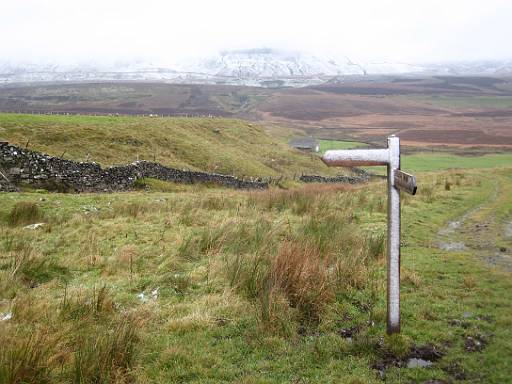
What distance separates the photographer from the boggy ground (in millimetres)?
5086

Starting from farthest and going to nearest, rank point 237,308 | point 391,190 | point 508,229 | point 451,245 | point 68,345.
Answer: point 508,229 → point 451,245 → point 237,308 → point 391,190 → point 68,345

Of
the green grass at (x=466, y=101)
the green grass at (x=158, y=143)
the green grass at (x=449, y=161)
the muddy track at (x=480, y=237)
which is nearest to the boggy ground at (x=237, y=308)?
the muddy track at (x=480, y=237)

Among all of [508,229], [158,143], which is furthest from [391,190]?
[158,143]

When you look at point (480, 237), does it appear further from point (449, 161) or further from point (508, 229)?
point (449, 161)

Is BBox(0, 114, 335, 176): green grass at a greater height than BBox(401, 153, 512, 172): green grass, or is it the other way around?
BBox(0, 114, 335, 176): green grass

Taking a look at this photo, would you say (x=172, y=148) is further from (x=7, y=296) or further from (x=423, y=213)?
(x=7, y=296)

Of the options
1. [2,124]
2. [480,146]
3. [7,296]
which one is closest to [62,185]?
[2,124]

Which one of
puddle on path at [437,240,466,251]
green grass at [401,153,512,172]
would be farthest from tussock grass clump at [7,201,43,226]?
green grass at [401,153,512,172]

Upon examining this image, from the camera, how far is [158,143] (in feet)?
125

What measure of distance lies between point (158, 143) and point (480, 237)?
29.8m

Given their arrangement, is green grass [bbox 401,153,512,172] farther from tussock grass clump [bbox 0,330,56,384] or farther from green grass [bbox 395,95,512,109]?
green grass [bbox 395,95,512,109]

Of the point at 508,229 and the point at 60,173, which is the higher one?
the point at 60,173

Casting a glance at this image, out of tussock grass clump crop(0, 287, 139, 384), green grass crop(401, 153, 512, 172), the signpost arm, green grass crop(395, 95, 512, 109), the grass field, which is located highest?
the signpost arm

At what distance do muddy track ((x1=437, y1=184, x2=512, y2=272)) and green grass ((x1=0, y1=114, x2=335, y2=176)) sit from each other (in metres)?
20.7
